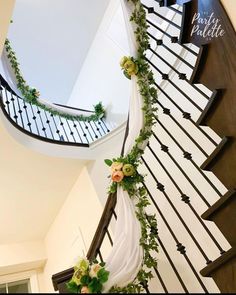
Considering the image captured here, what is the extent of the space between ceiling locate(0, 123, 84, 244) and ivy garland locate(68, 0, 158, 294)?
5.82 feet

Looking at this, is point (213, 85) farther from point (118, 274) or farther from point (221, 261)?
point (118, 274)

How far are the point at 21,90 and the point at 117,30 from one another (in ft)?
8.90

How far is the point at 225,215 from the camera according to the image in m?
1.69

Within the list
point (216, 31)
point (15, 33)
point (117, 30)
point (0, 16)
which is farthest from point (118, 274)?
point (15, 33)

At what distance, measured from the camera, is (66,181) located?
4.41 metres

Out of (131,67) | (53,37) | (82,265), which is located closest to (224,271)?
(82,265)

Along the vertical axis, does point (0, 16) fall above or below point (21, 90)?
below

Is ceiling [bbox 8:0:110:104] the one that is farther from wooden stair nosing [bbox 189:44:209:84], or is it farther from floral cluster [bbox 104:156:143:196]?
floral cluster [bbox 104:156:143:196]

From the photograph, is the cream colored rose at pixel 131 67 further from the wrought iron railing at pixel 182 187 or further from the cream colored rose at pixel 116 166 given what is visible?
the cream colored rose at pixel 116 166

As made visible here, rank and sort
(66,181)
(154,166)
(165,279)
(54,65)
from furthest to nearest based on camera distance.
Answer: (54,65)
(66,181)
(154,166)
(165,279)

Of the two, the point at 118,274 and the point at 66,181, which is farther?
the point at 66,181

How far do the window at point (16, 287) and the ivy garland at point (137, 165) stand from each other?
3.53 metres

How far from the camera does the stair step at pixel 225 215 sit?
5.35ft

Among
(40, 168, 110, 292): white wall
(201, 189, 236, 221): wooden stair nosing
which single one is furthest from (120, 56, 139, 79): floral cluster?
(40, 168, 110, 292): white wall
